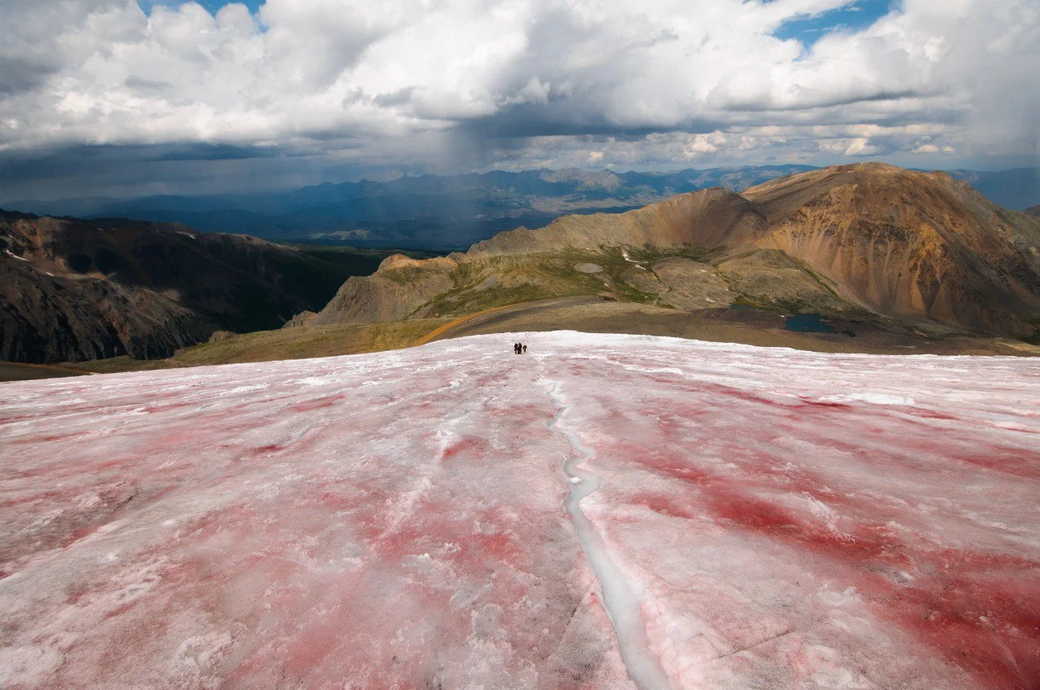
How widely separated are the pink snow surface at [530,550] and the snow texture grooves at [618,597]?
0.11 ft

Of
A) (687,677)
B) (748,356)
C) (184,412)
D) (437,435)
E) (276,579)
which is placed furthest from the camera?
(748,356)

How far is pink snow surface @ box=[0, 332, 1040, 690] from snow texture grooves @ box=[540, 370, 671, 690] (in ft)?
0.11

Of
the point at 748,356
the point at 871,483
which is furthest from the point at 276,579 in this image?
the point at 748,356

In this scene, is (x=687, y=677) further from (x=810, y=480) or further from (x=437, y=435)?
(x=437, y=435)

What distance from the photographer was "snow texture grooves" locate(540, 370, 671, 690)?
4.59m

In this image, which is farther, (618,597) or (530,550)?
(530,550)

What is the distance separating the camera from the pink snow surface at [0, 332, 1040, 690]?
15.1 feet

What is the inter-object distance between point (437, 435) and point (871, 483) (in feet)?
23.7

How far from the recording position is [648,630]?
16.6 ft

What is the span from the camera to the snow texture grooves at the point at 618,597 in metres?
4.59

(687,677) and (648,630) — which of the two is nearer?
(687,677)

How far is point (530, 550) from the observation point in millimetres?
6367

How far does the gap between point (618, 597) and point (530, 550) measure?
120cm

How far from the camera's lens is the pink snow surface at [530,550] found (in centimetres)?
462
